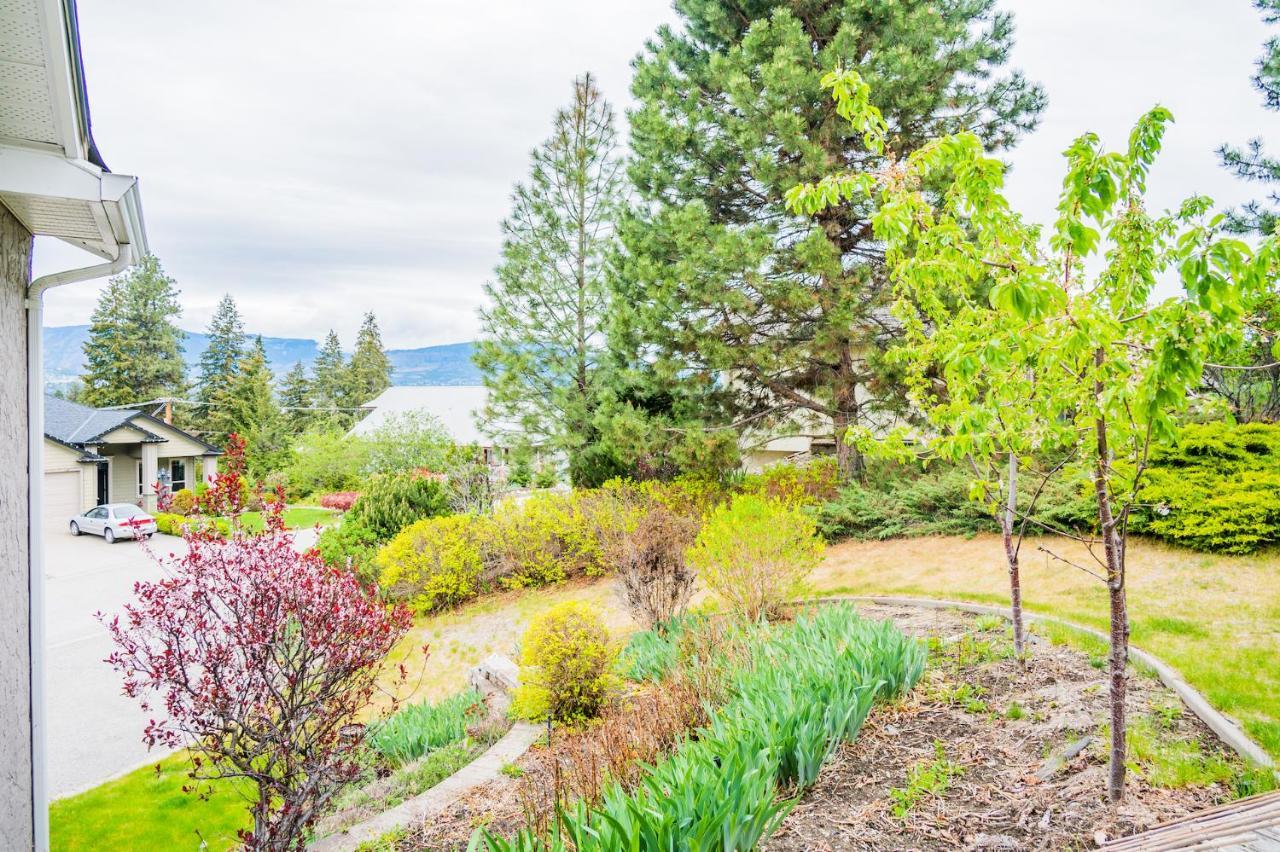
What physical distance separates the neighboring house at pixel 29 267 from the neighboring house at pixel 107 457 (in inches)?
642

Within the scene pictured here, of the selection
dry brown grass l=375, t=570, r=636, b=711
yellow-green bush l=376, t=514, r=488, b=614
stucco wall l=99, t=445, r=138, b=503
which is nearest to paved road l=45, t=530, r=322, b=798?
dry brown grass l=375, t=570, r=636, b=711

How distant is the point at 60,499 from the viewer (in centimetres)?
1819

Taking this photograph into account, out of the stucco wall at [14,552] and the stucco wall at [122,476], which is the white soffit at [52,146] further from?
the stucco wall at [122,476]

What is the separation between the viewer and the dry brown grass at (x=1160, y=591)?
3.91 meters

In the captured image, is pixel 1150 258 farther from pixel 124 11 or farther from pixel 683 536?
pixel 124 11

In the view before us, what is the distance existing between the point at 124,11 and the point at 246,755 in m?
8.65

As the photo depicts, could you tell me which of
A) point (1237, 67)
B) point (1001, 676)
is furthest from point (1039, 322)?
point (1237, 67)

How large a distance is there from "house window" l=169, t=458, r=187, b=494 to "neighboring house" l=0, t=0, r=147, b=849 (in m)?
24.1

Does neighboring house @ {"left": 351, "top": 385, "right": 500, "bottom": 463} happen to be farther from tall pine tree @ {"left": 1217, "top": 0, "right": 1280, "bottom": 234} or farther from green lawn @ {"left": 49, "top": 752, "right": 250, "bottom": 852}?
tall pine tree @ {"left": 1217, "top": 0, "right": 1280, "bottom": 234}

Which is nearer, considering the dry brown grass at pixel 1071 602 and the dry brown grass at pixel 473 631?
the dry brown grass at pixel 1071 602

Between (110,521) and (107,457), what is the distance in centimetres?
496

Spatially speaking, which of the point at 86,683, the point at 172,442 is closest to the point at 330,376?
the point at 172,442

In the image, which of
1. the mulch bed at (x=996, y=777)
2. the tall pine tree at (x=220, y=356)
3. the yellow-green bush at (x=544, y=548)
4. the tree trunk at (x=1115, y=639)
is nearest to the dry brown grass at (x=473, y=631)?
the yellow-green bush at (x=544, y=548)

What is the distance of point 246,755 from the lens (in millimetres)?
2861
